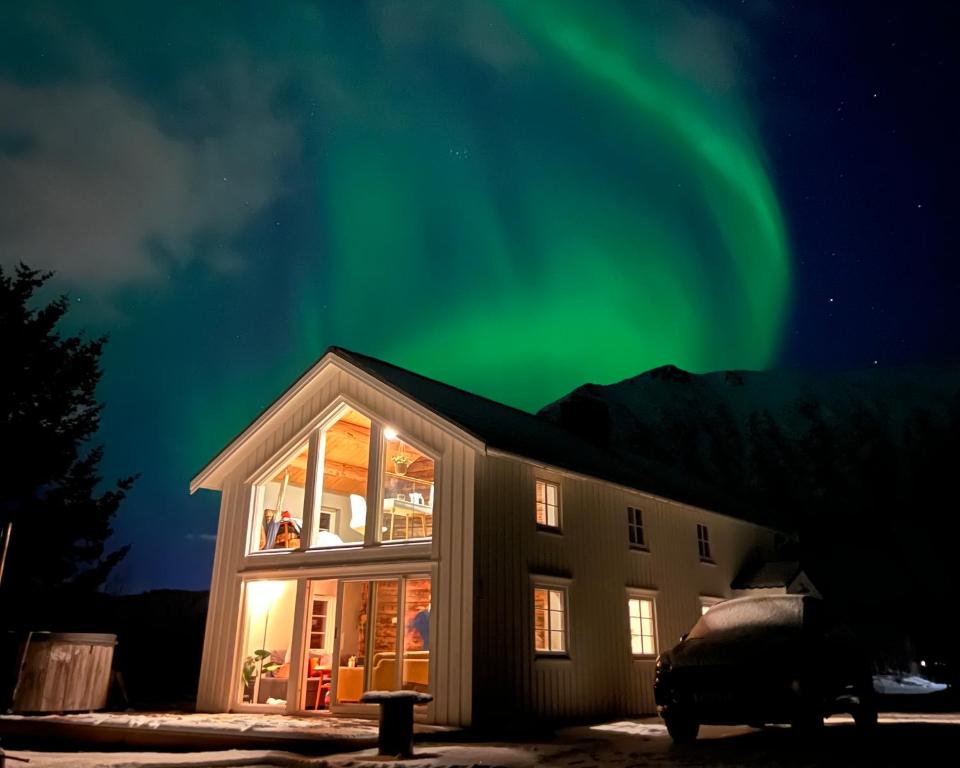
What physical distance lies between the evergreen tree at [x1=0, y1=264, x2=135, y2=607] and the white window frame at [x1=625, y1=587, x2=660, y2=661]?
1766cm

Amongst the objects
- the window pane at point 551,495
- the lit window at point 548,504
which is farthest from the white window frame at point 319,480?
the window pane at point 551,495

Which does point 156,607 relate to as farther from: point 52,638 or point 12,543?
point 52,638

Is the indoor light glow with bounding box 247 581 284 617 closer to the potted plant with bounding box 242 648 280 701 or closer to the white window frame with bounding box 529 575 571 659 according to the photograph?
the potted plant with bounding box 242 648 280 701

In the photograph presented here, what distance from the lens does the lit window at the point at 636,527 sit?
666 inches

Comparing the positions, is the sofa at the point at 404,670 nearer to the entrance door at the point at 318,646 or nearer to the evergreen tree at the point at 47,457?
the entrance door at the point at 318,646

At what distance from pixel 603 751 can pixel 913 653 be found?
Answer: 78.4ft

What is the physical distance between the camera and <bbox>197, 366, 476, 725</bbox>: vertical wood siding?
12039 mm

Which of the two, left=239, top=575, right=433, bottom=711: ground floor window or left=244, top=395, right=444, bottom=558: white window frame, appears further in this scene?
left=244, top=395, right=444, bottom=558: white window frame

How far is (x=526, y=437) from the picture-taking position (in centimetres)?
1571

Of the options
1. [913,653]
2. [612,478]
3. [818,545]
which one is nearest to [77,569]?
[612,478]

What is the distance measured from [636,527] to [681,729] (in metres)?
8.04

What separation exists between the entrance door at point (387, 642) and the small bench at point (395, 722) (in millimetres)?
4003

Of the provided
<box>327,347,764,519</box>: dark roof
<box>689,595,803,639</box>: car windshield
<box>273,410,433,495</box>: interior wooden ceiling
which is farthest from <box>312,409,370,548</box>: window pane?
<box>689,595,803,639</box>: car windshield

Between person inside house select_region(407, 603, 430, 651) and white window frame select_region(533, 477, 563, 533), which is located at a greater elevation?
white window frame select_region(533, 477, 563, 533)
